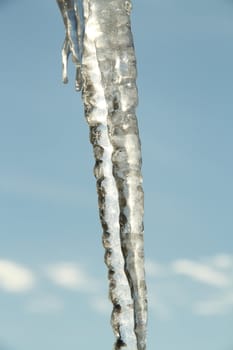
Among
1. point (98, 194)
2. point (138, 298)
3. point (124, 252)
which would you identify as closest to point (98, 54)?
point (98, 194)

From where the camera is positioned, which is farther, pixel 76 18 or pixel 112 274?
pixel 76 18

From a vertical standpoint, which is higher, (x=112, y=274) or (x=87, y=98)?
(x=87, y=98)

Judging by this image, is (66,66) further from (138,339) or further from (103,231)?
(138,339)

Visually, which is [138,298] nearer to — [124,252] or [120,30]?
[124,252]

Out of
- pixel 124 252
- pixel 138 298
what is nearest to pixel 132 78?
pixel 124 252

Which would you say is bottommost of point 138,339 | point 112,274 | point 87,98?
point 138,339

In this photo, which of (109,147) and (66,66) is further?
(66,66)
